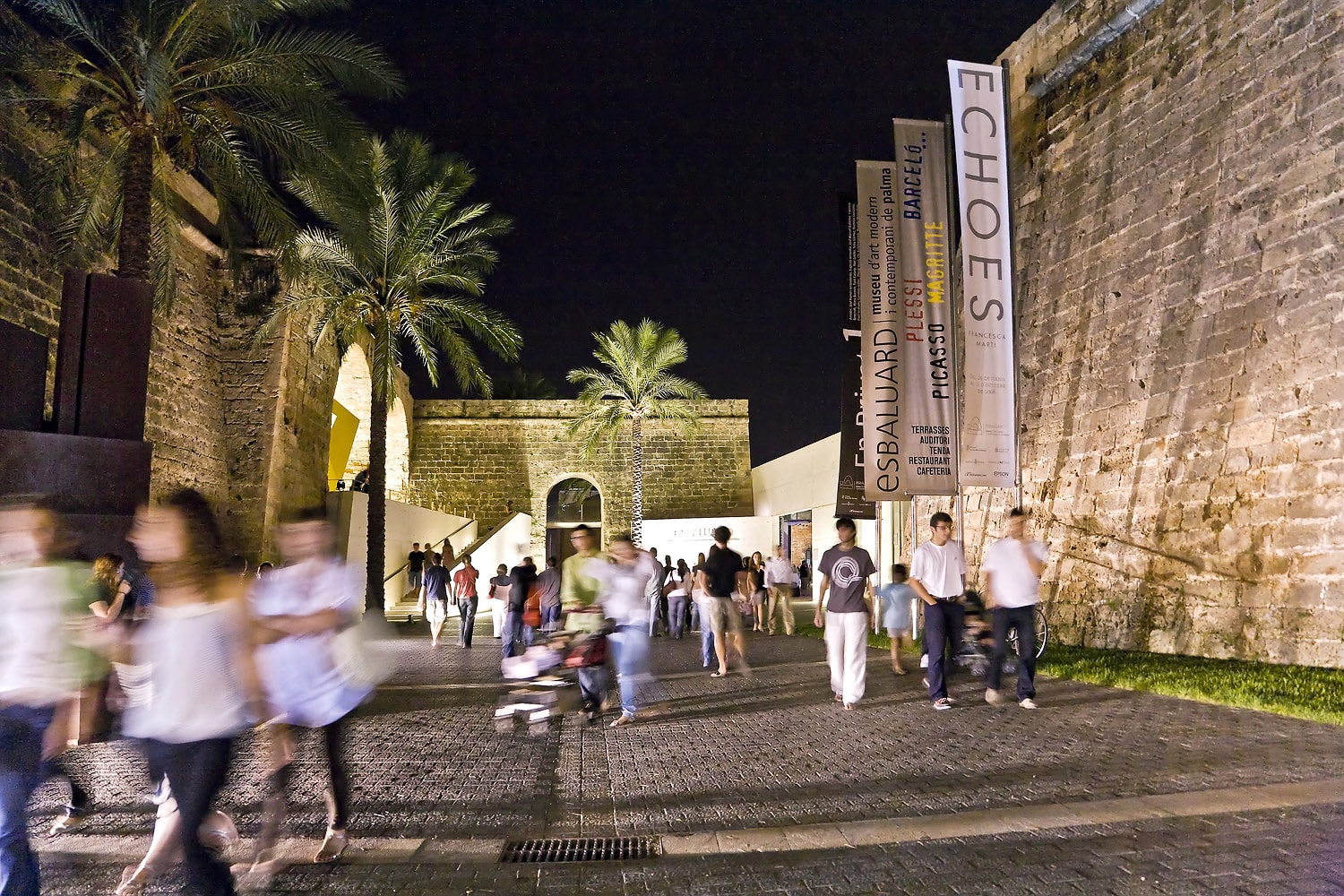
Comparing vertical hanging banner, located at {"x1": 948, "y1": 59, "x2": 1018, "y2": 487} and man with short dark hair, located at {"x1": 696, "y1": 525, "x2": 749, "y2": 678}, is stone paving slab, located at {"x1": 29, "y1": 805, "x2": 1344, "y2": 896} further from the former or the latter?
vertical hanging banner, located at {"x1": 948, "y1": 59, "x2": 1018, "y2": 487}

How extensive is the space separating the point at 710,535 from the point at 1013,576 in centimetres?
2243

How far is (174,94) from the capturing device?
1273cm

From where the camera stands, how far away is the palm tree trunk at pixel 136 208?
38.0 ft

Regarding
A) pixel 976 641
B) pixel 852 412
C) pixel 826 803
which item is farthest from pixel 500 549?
pixel 826 803

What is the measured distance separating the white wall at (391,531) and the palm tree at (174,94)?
7.86m

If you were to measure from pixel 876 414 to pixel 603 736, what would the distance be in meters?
6.02

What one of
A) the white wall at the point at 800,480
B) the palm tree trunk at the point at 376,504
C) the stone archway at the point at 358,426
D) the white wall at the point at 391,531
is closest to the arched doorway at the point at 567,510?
the stone archway at the point at 358,426

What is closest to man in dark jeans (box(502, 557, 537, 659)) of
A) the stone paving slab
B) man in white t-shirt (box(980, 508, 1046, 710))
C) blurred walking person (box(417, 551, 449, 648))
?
blurred walking person (box(417, 551, 449, 648))

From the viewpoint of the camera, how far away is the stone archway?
98.9ft

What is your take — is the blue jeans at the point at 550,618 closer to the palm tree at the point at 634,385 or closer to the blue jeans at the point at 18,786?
the blue jeans at the point at 18,786

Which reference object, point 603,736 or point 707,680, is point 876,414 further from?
point 603,736

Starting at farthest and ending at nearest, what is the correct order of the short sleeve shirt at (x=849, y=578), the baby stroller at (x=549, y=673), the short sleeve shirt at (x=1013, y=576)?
the short sleeve shirt at (x=849, y=578) < the short sleeve shirt at (x=1013, y=576) < the baby stroller at (x=549, y=673)

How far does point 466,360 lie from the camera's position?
20750 mm

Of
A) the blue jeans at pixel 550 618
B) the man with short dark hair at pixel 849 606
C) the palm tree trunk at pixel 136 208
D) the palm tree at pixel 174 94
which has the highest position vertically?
the palm tree at pixel 174 94
